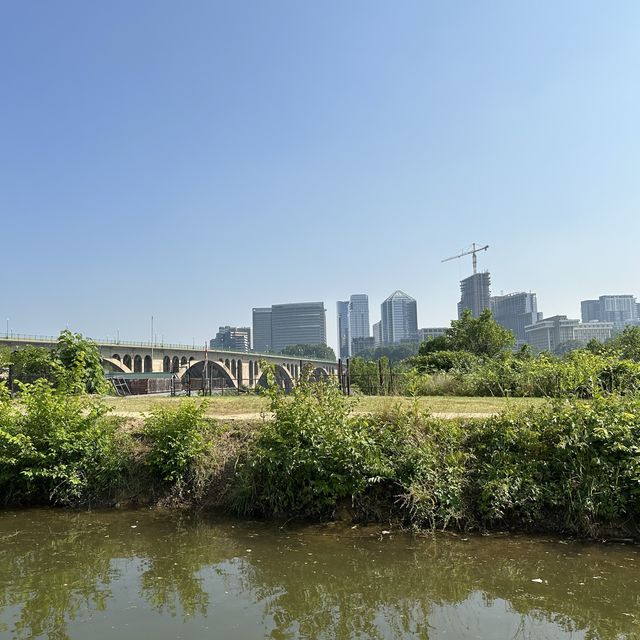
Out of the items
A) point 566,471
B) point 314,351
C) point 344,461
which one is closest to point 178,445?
point 344,461

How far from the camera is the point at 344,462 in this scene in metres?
7.88

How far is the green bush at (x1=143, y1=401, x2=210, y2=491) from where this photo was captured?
29.1 ft

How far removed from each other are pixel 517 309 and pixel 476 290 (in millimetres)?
22834

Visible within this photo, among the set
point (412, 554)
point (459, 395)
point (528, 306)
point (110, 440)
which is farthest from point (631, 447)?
point (528, 306)

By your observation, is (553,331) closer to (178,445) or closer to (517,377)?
(517,377)

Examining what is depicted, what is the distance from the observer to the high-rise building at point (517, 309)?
171000mm

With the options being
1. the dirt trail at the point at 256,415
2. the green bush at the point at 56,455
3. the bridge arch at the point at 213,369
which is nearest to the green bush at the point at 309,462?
the dirt trail at the point at 256,415

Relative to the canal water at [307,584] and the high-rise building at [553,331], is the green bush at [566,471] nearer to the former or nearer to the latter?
the canal water at [307,584]

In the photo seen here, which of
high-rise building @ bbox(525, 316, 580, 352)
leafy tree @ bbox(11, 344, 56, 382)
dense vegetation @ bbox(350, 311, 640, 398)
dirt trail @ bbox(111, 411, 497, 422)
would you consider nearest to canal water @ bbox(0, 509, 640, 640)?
dirt trail @ bbox(111, 411, 497, 422)

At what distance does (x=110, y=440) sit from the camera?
9.55 m

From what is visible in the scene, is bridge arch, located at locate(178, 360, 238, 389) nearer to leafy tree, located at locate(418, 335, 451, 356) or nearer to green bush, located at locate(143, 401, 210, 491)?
leafy tree, located at locate(418, 335, 451, 356)

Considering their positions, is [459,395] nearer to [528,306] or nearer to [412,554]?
[412,554]

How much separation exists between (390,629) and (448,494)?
9.91ft

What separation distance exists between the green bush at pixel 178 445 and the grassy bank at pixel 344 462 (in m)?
0.02
